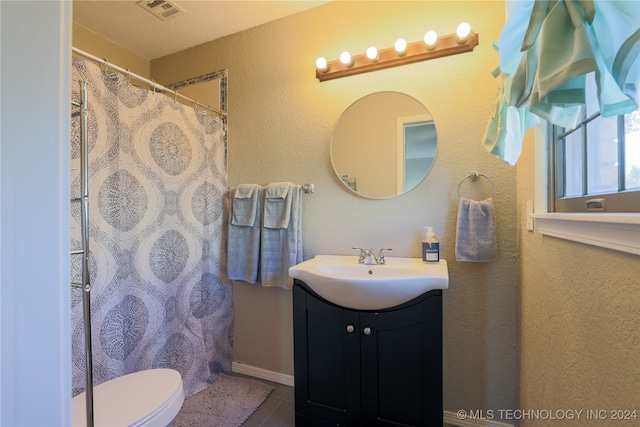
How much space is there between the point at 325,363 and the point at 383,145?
1153mm

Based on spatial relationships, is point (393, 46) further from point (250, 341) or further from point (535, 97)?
point (250, 341)

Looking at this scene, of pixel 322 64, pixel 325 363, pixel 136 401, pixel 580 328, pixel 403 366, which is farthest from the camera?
pixel 322 64

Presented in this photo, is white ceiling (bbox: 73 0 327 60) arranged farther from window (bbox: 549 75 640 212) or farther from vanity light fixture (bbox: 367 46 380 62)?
window (bbox: 549 75 640 212)

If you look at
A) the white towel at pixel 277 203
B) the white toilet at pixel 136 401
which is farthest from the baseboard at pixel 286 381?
the white towel at pixel 277 203

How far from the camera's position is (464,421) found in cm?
144

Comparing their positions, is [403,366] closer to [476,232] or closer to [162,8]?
[476,232]

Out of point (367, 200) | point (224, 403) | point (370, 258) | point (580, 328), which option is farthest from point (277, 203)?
point (580, 328)

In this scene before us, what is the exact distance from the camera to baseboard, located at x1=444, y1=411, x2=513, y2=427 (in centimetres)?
141

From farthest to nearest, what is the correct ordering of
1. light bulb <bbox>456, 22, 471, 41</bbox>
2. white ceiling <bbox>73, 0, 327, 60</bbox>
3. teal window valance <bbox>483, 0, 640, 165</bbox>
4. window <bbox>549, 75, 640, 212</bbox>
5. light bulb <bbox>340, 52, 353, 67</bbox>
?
white ceiling <bbox>73, 0, 327, 60</bbox> → light bulb <bbox>340, 52, 353, 67</bbox> → light bulb <bbox>456, 22, 471, 41</bbox> → window <bbox>549, 75, 640, 212</bbox> → teal window valance <bbox>483, 0, 640, 165</bbox>

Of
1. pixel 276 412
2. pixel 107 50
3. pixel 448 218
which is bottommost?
pixel 276 412

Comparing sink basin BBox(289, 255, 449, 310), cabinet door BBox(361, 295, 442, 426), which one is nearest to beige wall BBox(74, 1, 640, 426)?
sink basin BBox(289, 255, 449, 310)

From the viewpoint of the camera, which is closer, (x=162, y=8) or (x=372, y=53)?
(x=372, y=53)

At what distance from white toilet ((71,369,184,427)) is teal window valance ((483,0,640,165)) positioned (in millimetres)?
1474

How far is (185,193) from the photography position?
171 centimetres
